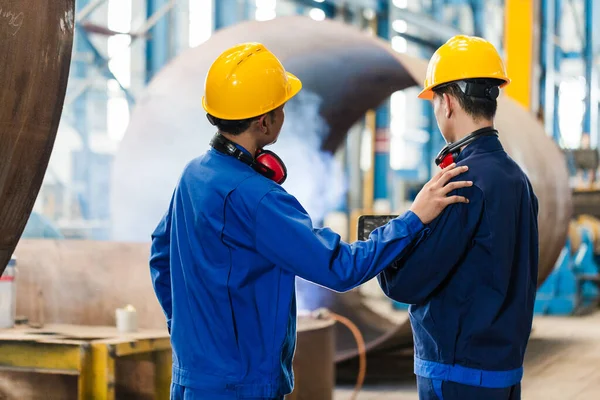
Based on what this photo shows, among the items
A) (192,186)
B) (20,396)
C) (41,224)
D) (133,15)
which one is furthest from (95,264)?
(133,15)

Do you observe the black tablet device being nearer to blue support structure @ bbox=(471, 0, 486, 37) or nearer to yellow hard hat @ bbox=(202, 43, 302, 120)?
yellow hard hat @ bbox=(202, 43, 302, 120)

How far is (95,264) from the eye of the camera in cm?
405

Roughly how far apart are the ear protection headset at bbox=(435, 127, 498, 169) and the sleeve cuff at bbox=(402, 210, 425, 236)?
24 cm

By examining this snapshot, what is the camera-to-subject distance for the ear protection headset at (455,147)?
229 cm

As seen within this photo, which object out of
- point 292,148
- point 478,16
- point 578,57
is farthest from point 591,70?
point 292,148

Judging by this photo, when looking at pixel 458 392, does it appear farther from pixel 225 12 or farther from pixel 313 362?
pixel 225 12

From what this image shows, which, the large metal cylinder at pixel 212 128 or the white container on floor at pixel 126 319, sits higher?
the large metal cylinder at pixel 212 128

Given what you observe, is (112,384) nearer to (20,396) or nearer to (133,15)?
(20,396)

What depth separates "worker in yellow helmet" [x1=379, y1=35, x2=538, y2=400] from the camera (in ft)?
7.07

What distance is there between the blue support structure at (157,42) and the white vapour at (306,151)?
4674mm

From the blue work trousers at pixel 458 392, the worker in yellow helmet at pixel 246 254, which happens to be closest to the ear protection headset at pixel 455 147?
the worker in yellow helmet at pixel 246 254

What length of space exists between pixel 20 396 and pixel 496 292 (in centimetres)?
236

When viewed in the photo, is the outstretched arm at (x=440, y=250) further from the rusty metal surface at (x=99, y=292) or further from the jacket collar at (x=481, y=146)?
the rusty metal surface at (x=99, y=292)

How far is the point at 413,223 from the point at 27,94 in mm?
1008
